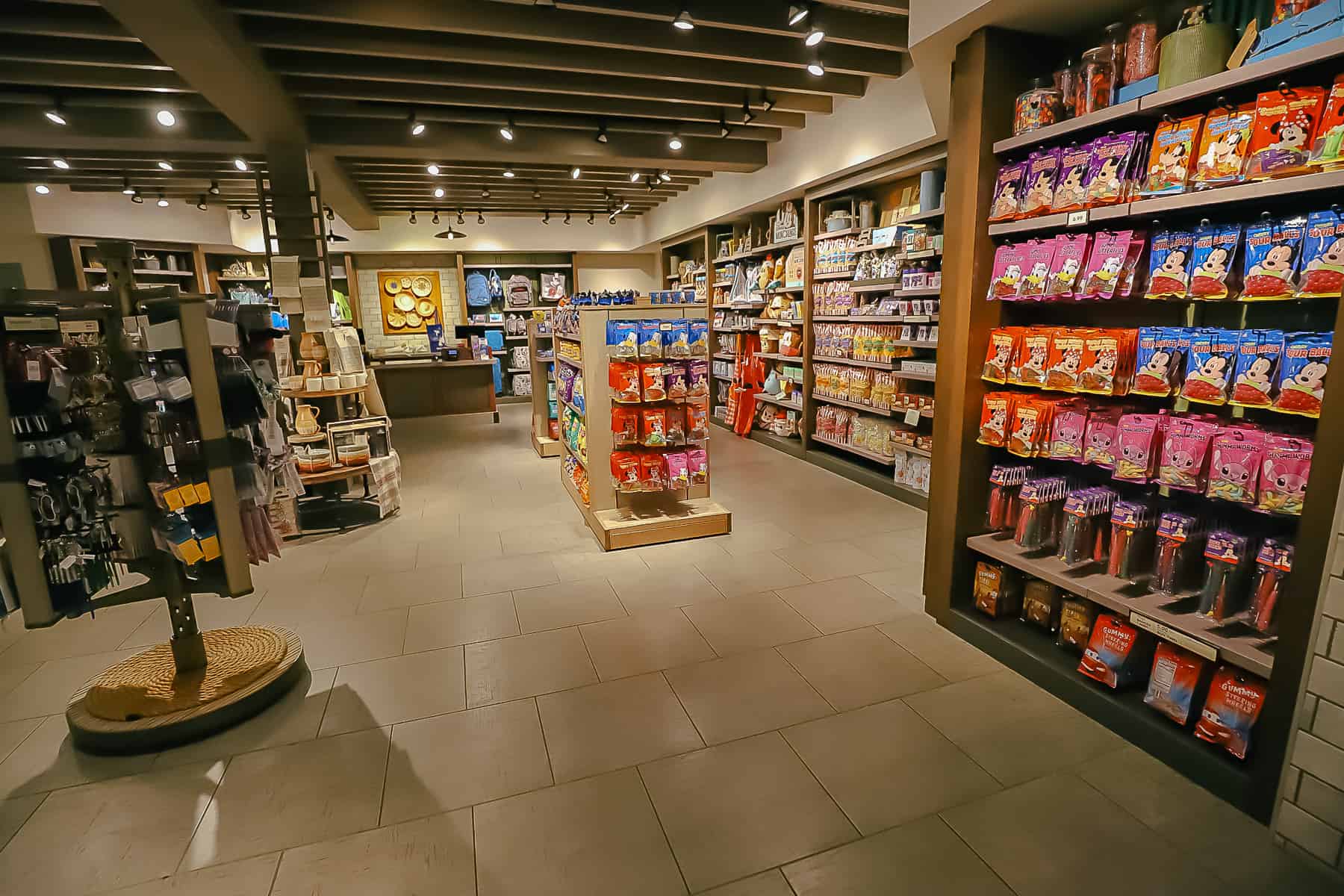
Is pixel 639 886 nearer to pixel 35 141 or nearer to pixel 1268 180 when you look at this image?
pixel 1268 180

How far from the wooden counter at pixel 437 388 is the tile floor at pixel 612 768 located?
6.69 metres

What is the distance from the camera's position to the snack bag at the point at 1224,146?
186 cm

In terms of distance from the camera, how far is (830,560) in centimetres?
390

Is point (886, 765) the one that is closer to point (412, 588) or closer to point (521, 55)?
point (412, 588)

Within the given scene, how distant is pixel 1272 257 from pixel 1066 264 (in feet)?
2.03

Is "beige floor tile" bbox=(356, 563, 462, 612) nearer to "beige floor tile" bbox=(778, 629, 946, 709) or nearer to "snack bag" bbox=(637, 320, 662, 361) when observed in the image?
"snack bag" bbox=(637, 320, 662, 361)

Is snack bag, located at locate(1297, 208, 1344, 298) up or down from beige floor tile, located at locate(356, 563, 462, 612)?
up

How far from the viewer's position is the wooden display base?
227 cm

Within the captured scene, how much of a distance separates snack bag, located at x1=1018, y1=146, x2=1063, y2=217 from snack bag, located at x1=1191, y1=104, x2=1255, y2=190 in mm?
484

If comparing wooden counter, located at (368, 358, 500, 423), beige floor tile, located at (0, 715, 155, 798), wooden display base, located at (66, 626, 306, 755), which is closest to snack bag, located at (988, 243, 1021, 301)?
wooden display base, located at (66, 626, 306, 755)

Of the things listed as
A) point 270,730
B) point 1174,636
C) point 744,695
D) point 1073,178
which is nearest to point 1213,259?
point 1073,178

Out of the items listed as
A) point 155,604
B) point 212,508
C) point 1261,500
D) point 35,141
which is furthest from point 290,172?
point 1261,500

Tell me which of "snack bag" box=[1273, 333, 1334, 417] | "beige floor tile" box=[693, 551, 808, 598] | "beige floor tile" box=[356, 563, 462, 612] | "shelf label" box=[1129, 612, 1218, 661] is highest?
"snack bag" box=[1273, 333, 1334, 417]

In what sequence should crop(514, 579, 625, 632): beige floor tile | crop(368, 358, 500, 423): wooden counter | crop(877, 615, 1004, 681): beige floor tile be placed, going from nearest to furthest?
crop(877, 615, 1004, 681): beige floor tile, crop(514, 579, 625, 632): beige floor tile, crop(368, 358, 500, 423): wooden counter
